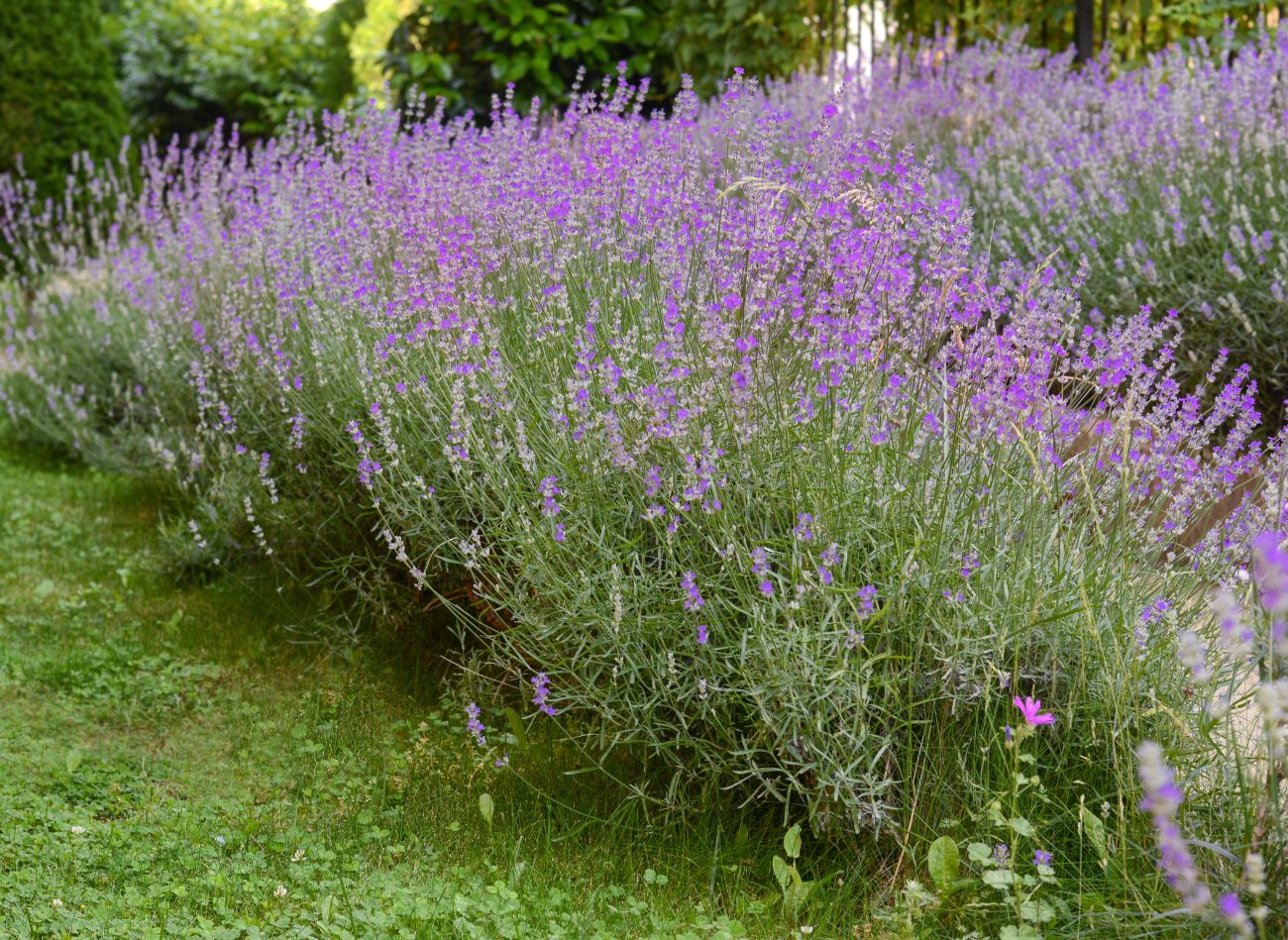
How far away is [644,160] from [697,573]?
1395mm

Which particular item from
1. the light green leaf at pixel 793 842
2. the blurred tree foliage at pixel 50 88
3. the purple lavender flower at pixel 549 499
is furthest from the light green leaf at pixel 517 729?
the blurred tree foliage at pixel 50 88

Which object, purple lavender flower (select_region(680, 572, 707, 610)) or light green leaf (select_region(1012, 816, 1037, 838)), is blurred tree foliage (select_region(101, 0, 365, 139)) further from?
light green leaf (select_region(1012, 816, 1037, 838))

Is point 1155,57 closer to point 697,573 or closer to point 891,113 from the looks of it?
point 891,113

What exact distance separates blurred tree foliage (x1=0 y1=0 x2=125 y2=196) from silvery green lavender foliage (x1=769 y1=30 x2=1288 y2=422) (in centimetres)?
501

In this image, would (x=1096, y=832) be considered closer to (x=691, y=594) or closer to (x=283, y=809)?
(x=691, y=594)

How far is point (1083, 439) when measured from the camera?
137 inches

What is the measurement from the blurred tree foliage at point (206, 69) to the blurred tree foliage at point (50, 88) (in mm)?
3364

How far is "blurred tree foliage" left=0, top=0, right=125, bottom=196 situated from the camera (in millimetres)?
8156

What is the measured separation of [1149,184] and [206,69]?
34.0ft

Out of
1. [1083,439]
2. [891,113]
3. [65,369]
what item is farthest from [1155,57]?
[65,369]

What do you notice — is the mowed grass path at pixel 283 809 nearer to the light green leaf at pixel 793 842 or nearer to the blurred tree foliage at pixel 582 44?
the light green leaf at pixel 793 842

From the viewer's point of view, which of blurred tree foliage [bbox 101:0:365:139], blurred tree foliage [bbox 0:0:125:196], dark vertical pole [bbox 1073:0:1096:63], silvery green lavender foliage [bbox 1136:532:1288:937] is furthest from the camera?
blurred tree foliage [bbox 101:0:365:139]

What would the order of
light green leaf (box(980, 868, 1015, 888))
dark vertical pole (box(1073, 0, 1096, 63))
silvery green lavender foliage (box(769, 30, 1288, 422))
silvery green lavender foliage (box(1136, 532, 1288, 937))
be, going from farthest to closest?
dark vertical pole (box(1073, 0, 1096, 63))
silvery green lavender foliage (box(769, 30, 1288, 422))
light green leaf (box(980, 868, 1015, 888))
silvery green lavender foliage (box(1136, 532, 1288, 937))

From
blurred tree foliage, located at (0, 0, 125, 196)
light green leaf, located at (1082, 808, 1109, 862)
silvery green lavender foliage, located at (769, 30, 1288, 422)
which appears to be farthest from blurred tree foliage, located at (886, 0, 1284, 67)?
light green leaf, located at (1082, 808, 1109, 862)
